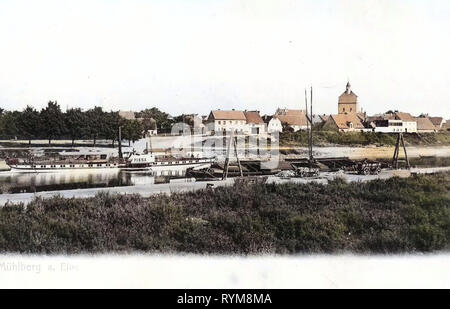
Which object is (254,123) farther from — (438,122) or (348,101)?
(438,122)

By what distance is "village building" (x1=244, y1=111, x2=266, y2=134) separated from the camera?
22.5 feet

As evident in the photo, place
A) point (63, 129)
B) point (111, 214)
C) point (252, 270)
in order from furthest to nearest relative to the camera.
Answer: point (63, 129)
point (111, 214)
point (252, 270)

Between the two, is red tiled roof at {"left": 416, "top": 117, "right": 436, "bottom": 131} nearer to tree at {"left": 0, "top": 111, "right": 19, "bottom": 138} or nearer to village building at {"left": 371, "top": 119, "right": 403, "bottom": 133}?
village building at {"left": 371, "top": 119, "right": 403, "bottom": 133}

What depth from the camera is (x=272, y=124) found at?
7055 mm

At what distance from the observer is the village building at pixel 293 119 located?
272 inches

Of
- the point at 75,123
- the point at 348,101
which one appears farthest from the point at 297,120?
the point at 75,123

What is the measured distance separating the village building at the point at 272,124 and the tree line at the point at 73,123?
5.12ft

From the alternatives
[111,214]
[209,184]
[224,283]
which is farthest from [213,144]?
[224,283]

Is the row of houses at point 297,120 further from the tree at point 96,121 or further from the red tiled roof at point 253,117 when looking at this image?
the tree at point 96,121

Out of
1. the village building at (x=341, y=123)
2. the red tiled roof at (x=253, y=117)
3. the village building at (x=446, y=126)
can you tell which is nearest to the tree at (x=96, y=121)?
the red tiled roof at (x=253, y=117)

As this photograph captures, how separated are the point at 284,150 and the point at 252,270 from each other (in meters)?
2.34
